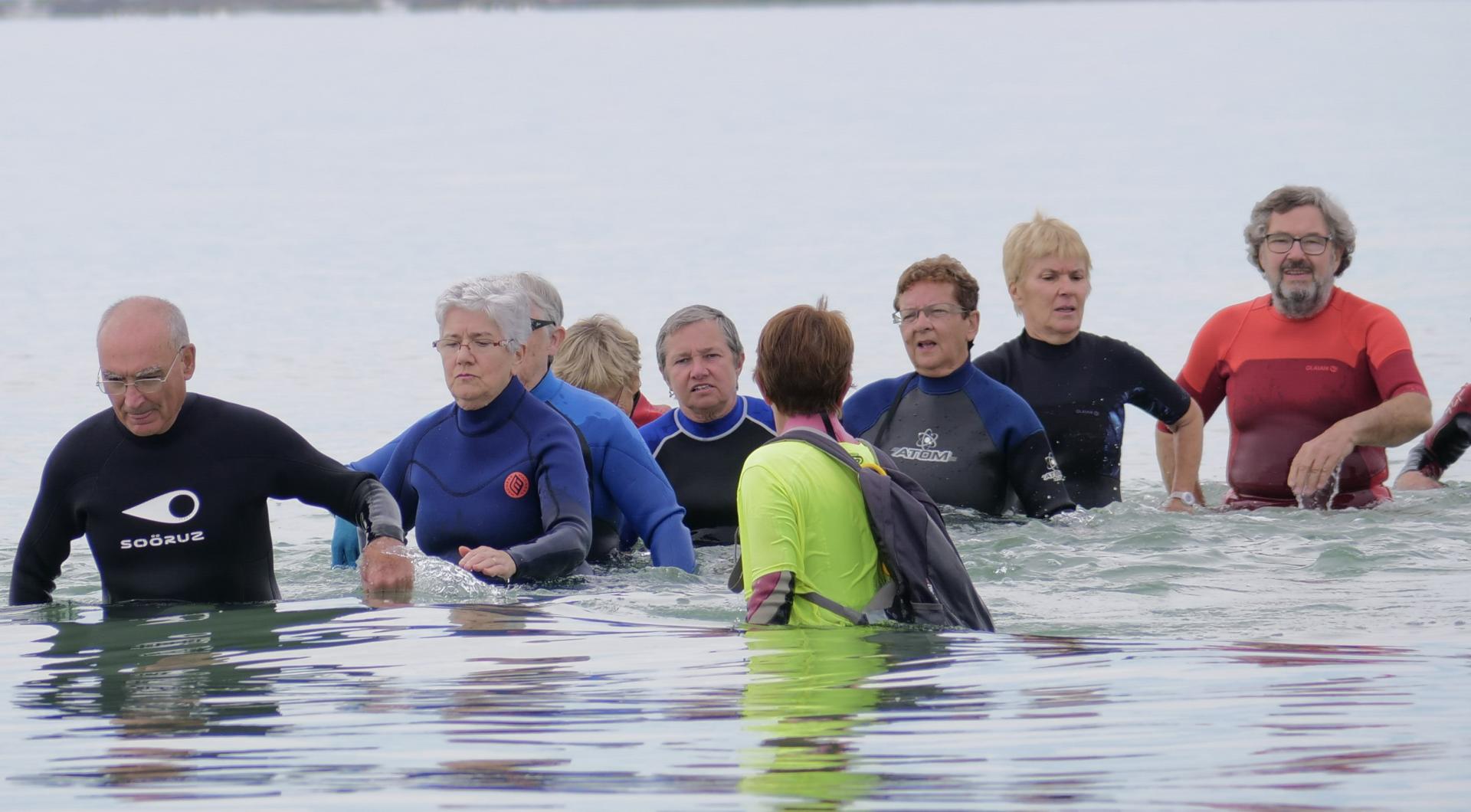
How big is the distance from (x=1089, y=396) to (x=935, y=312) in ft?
3.87

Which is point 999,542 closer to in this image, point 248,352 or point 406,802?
point 406,802

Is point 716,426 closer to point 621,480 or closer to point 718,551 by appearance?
point 718,551

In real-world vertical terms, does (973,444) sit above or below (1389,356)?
below

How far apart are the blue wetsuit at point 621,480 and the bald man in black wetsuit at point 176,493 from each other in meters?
1.25

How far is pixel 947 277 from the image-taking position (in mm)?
8227

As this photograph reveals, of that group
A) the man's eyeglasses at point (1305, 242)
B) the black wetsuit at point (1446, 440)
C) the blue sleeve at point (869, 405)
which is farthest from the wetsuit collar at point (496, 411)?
the black wetsuit at point (1446, 440)

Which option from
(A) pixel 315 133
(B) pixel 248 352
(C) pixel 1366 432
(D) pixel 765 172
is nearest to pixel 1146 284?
(B) pixel 248 352

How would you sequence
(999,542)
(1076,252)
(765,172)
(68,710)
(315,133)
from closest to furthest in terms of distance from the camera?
1. (68,710)
2. (999,542)
3. (1076,252)
4. (765,172)
5. (315,133)

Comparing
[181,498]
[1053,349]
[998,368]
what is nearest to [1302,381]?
[1053,349]

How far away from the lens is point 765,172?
124 ft

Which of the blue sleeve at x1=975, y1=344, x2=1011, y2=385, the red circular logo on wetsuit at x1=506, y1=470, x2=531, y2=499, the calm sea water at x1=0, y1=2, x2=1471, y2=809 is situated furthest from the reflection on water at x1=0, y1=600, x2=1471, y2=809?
the blue sleeve at x1=975, y1=344, x2=1011, y2=385

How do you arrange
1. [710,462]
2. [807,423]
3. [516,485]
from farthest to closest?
[710,462] < [516,485] < [807,423]

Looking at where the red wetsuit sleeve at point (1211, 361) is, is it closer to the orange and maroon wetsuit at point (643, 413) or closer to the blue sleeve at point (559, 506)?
the orange and maroon wetsuit at point (643, 413)

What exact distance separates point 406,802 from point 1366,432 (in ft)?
18.9
